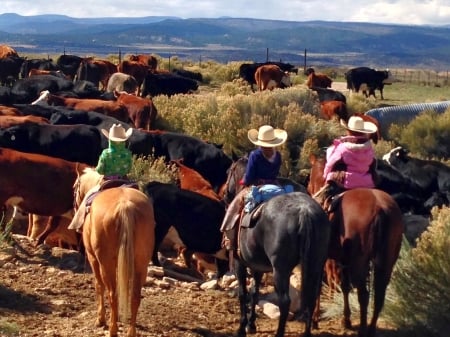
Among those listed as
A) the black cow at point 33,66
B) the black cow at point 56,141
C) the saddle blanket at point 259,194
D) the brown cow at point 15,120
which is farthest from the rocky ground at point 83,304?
the black cow at point 33,66

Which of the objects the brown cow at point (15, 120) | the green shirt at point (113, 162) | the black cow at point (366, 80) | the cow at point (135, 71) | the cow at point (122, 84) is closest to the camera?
the green shirt at point (113, 162)

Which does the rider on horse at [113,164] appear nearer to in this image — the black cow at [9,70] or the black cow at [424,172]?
the black cow at [424,172]

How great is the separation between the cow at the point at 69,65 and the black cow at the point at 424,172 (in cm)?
2330

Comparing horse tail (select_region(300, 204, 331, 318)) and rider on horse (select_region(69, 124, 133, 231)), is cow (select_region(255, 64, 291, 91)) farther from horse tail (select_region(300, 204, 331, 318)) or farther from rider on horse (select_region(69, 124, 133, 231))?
horse tail (select_region(300, 204, 331, 318))

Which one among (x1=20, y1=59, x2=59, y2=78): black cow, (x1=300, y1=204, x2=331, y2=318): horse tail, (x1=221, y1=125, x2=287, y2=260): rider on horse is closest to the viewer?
(x1=300, y1=204, x2=331, y2=318): horse tail

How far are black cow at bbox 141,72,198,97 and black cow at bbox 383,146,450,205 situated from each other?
48.0ft

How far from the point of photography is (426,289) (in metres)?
8.17

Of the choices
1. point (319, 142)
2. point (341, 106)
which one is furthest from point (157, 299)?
point (341, 106)

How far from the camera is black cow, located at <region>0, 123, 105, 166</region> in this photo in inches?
578

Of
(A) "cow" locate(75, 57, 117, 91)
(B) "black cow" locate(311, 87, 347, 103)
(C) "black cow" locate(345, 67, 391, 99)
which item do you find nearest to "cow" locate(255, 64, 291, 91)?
(B) "black cow" locate(311, 87, 347, 103)

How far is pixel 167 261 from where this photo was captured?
11.5m

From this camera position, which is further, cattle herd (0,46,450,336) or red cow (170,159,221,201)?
red cow (170,159,221,201)

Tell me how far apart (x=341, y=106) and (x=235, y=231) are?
1519cm

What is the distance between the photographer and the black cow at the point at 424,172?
14.7m
